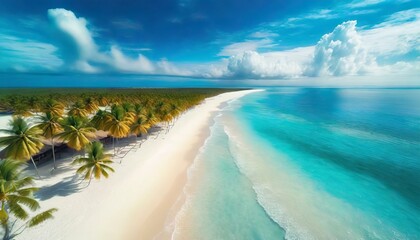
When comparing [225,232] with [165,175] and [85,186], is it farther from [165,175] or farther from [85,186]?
[85,186]

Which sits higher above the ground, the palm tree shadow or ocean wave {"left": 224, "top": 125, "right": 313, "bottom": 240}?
the palm tree shadow

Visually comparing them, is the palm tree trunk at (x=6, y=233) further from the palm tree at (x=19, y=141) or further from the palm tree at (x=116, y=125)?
the palm tree at (x=116, y=125)

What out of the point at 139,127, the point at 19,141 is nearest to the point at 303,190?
the point at 139,127

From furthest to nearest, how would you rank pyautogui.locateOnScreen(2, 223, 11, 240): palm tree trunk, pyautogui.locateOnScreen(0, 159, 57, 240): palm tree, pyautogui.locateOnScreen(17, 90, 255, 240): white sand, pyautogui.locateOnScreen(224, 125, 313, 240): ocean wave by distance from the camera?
pyautogui.locateOnScreen(224, 125, 313, 240): ocean wave < pyautogui.locateOnScreen(17, 90, 255, 240): white sand < pyautogui.locateOnScreen(2, 223, 11, 240): palm tree trunk < pyautogui.locateOnScreen(0, 159, 57, 240): palm tree

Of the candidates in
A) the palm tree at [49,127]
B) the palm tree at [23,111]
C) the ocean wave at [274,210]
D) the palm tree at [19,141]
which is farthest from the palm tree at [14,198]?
the palm tree at [23,111]

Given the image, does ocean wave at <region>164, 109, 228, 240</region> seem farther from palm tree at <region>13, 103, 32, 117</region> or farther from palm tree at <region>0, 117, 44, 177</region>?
palm tree at <region>13, 103, 32, 117</region>

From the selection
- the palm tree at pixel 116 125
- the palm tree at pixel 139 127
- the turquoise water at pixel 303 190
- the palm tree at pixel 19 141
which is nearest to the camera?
the turquoise water at pixel 303 190

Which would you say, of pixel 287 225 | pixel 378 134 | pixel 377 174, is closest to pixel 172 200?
pixel 287 225

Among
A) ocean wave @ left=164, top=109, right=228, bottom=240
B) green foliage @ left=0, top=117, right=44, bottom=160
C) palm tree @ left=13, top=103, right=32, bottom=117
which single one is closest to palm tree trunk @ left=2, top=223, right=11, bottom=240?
green foliage @ left=0, top=117, right=44, bottom=160

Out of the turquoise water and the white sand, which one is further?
the turquoise water
